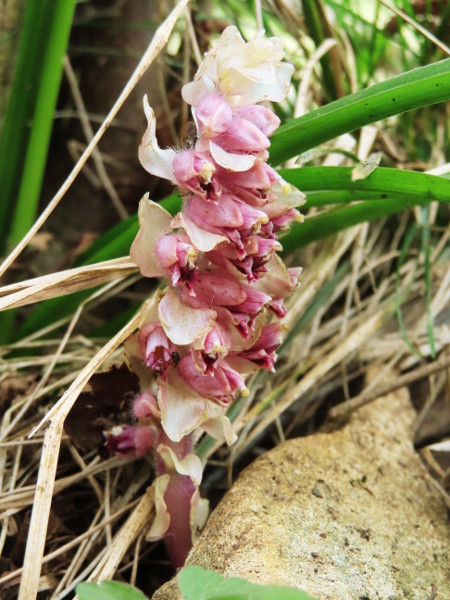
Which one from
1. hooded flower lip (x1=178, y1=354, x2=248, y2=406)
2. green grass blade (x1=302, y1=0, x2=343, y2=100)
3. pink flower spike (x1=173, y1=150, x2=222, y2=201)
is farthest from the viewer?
green grass blade (x1=302, y1=0, x2=343, y2=100)

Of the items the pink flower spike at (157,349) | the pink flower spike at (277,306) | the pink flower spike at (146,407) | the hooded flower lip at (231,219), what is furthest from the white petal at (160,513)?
the hooded flower lip at (231,219)

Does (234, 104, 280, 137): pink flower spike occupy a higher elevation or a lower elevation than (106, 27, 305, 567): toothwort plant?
higher

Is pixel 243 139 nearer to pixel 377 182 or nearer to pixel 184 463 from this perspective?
pixel 377 182

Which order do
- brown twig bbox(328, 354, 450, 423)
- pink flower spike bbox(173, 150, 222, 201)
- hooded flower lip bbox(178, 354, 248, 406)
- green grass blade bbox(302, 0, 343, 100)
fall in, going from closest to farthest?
pink flower spike bbox(173, 150, 222, 201), hooded flower lip bbox(178, 354, 248, 406), brown twig bbox(328, 354, 450, 423), green grass blade bbox(302, 0, 343, 100)

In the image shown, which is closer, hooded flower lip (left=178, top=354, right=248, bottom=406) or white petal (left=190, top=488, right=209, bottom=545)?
hooded flower lip (left=178, top=354, right=248, bottom=406)

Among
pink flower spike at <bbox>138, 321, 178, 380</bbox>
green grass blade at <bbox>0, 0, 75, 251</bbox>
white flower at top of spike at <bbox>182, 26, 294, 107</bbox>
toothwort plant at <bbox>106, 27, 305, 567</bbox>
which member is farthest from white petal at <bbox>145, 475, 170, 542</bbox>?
green grass blade at <bbox>0, 0, 75, 251</bbox>

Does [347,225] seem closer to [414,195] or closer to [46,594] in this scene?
[414,195]

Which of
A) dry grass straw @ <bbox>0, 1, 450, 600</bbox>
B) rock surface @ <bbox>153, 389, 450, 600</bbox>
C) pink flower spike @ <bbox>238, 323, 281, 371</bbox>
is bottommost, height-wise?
rock surface @ <bbox>153, 389, 450, 600</bbox>

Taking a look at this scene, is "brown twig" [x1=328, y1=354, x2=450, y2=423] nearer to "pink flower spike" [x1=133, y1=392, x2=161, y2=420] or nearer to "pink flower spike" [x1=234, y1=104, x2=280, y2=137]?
"pink flower spike" [x1=133, y1=392, x2=161, y2=420]

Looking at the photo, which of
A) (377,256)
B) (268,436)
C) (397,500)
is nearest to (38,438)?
(268,436)
